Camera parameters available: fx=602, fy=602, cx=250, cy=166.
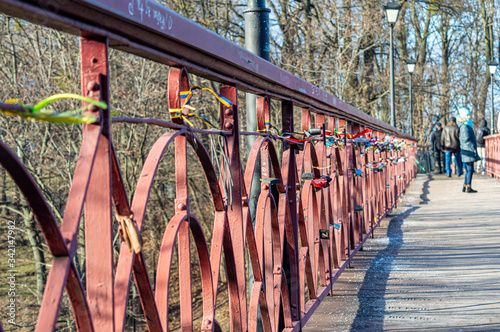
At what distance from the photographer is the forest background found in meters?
11.4

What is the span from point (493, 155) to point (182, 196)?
16.6m

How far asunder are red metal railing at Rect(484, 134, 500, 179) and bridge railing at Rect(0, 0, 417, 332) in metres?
13.3

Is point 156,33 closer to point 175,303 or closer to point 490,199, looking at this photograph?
point 490,199

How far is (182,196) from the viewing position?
1.66m

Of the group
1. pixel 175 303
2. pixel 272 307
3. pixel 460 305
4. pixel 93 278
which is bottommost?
pixel 175 303

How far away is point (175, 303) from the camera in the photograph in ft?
54.4

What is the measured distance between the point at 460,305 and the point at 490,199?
23.8ft

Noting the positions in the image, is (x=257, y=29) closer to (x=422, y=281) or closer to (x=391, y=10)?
(x=422, y=281)

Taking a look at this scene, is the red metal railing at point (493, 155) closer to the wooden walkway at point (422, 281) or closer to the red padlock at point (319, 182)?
the wooden walkway at point (422, 281)

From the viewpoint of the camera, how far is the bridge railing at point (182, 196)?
42.8 inches

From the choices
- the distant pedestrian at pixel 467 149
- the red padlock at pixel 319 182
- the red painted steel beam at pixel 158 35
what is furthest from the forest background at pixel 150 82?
the red painted steel beam at pixel 158 35

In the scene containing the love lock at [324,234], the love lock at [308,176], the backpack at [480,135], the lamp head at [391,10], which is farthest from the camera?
the backpack at [480,135]

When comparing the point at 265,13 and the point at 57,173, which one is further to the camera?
the point at 57,173

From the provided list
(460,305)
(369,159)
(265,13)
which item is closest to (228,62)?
(265,13)
